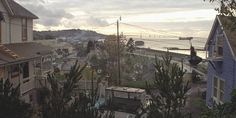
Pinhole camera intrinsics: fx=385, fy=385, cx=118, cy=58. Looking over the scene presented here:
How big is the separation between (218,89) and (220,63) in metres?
1.88

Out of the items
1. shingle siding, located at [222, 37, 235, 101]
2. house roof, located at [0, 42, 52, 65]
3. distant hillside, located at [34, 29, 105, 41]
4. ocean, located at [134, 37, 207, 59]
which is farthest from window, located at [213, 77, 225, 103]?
distant hillside, located at [34, 29, 105, 41]

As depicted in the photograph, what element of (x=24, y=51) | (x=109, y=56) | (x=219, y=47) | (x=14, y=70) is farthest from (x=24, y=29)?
(x=109, y=56)

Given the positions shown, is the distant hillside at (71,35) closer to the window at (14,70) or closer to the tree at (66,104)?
the window at (14,70)

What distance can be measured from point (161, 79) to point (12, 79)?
566 inches

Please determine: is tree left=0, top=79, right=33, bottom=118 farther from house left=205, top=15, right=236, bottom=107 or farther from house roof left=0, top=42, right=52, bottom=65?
house left=205, top=15, right=236, bottom=107

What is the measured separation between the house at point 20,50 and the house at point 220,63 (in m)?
11.0

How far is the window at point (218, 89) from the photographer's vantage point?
80.3 feet

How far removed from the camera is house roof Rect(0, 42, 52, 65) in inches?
837

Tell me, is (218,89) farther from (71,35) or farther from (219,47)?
(71,35)

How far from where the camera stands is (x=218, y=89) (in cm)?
2492

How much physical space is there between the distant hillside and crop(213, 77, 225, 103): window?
41795mm

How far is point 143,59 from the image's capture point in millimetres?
67688

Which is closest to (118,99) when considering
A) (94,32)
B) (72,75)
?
(72,75)

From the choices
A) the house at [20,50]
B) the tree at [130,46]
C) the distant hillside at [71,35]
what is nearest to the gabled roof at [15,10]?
the house at [20,50]
